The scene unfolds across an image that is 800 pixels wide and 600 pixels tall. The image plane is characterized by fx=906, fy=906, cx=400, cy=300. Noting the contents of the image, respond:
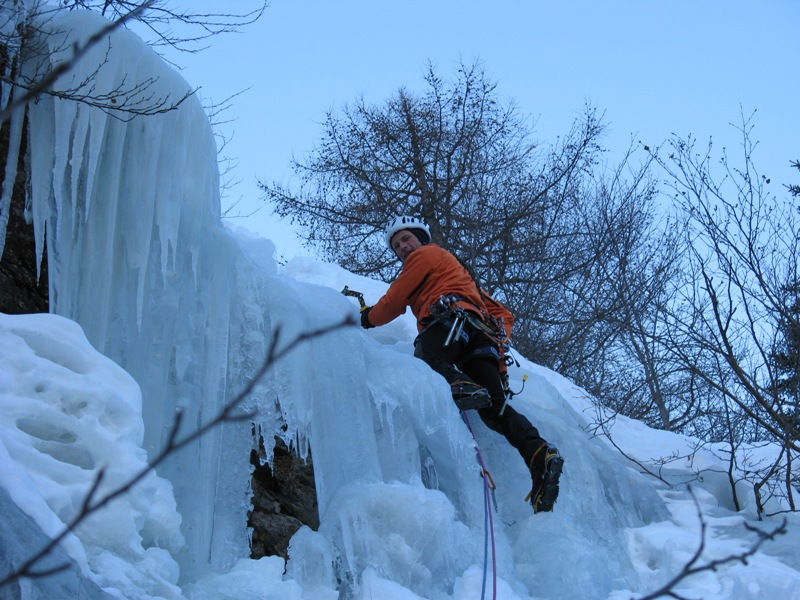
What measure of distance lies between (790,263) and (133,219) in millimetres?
4243

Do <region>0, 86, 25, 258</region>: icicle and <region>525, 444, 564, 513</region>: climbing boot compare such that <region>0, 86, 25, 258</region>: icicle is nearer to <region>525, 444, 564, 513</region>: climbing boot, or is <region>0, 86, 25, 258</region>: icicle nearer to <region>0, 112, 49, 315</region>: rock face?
<region>0, 112, 49, 315</region>: rock face

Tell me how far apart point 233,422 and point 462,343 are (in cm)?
142

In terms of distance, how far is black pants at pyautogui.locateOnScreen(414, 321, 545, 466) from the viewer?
4.59 meters

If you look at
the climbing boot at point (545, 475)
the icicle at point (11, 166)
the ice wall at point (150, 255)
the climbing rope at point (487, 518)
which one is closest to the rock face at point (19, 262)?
the icicle at point (11, 166)

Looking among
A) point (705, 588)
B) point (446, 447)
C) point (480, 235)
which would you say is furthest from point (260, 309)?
point (480, 235)

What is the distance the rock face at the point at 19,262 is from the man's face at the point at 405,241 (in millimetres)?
2179

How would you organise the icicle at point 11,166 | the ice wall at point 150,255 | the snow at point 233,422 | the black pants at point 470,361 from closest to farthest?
the snow at point 233,422 < the ice wall at point 150,255 < the icicle at point 11,166 < the black pants at point 470,361

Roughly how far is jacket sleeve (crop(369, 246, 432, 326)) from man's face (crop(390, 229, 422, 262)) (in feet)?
1.44

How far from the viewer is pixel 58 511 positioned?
8.12 ft

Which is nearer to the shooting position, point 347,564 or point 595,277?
point 347,564

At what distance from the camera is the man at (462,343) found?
424cm

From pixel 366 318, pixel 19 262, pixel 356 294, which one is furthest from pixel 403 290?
pixel 19 262

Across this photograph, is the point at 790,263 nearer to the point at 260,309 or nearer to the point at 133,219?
the point at 260,309

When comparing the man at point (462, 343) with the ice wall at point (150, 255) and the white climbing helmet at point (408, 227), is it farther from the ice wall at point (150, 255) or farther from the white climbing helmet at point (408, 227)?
the ice wall at point (150, 255)
